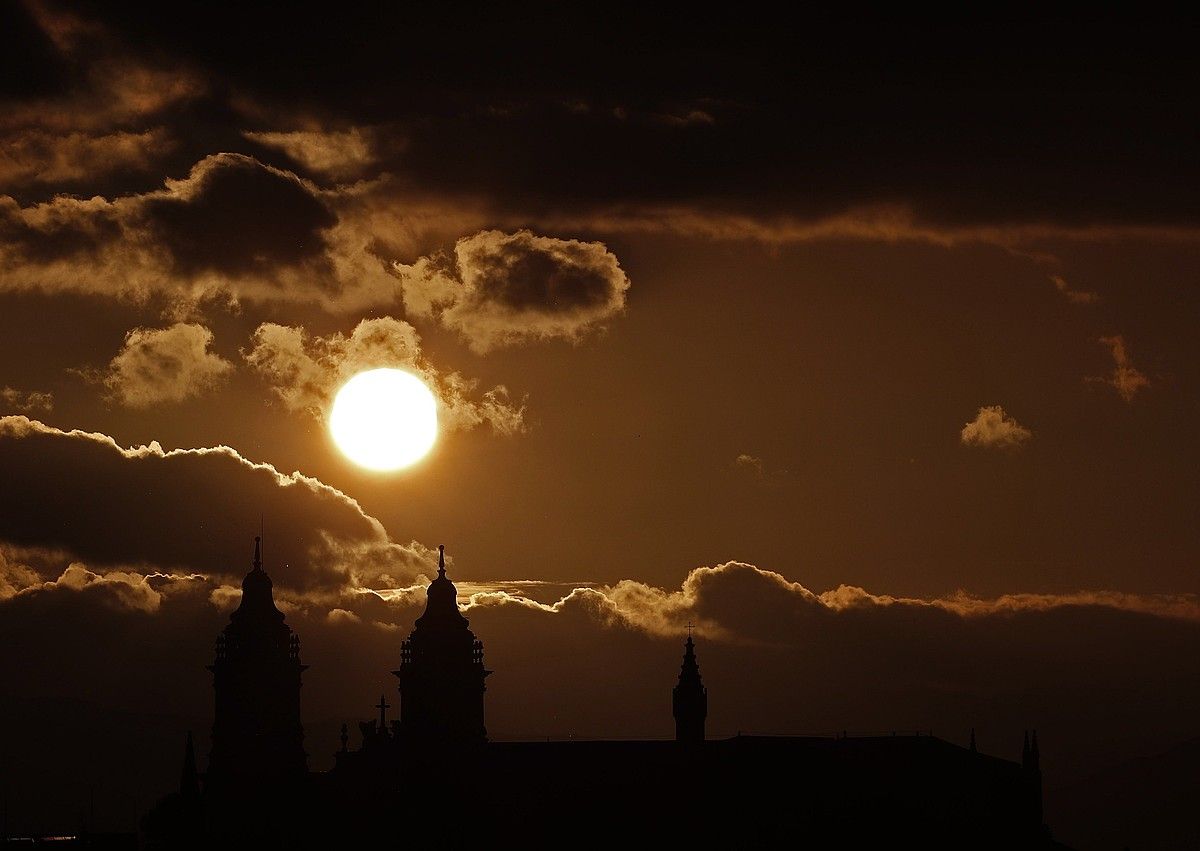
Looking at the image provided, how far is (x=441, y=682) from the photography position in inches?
5802

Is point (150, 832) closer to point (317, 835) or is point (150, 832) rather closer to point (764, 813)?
point (317, 835)

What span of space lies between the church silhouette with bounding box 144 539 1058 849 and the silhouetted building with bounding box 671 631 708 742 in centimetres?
1928

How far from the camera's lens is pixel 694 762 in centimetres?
14788

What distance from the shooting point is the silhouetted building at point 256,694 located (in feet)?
476

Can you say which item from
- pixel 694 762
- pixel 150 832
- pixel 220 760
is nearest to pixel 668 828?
pixel 694 762

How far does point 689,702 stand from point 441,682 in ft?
91.8

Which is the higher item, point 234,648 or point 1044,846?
point 234,648

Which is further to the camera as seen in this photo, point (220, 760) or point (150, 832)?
point (150, 832)

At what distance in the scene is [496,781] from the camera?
14988 centimetres

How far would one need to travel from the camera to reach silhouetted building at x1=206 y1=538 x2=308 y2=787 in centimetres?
14500

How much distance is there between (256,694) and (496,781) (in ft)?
49.0

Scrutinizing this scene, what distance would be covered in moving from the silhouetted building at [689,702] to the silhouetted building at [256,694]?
30.6 m

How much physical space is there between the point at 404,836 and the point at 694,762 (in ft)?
56.4

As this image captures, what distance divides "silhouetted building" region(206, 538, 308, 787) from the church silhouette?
0.08 metres
